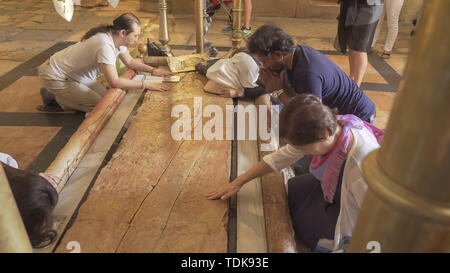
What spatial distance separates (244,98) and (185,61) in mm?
816

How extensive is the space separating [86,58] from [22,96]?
106cm

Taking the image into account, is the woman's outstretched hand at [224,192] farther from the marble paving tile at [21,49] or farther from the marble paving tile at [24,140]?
the marble paving tile at [21,49]

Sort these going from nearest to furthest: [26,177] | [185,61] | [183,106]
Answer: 1. [26,177]
2. [183,106]
3. [185,61]

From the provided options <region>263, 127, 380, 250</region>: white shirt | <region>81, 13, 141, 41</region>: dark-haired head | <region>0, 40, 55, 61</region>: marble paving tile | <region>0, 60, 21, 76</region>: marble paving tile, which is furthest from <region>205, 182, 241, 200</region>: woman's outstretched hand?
<region>0, 40, 55, 61</region>: marble paving tile

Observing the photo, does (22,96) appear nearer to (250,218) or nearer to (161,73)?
(161,73)

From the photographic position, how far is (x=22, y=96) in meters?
3.50

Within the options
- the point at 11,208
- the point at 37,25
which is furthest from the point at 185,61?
the point at 37,25

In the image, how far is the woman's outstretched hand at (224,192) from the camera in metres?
1.59

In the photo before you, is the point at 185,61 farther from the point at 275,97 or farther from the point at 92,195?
the point at 92,195

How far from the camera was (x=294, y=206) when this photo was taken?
1.74 m

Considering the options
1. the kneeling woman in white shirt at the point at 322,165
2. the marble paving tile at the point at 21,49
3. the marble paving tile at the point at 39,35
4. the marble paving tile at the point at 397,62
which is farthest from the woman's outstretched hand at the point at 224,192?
the marble paving tile at the point at 39,35

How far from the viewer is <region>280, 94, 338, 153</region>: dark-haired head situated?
4.21ft

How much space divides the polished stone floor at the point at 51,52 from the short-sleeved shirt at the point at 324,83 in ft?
1.25

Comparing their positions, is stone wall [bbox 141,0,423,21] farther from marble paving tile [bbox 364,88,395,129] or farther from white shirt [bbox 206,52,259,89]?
white shirt [bbox 206,52,259,89]
